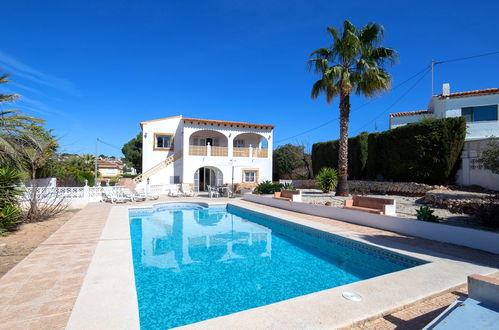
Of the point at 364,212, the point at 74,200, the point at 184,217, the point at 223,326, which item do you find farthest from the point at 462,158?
the point at 74,200

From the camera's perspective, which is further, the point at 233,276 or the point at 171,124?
the point at 171,124

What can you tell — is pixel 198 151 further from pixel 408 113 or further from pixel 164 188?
pixel 408 113

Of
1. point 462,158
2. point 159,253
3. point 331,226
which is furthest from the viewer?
point 462,158

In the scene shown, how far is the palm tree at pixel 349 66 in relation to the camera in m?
13.4

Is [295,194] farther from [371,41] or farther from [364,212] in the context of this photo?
[371,41]

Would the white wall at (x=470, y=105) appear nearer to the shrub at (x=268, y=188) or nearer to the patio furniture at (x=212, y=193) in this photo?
the shrub at (x=268, y=188)

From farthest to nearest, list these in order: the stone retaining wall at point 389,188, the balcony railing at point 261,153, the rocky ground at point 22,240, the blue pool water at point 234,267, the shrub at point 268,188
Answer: the balcony railing at point 261,153, the shrub at point 268,188, the stone retaining wall at point 389,188, the rocky ground at point 22,240, the blue pool water at point 234,267

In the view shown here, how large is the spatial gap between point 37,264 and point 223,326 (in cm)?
429

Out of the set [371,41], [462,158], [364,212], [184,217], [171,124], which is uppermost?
[371,41]

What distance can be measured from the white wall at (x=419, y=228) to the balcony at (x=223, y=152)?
13.7 meters

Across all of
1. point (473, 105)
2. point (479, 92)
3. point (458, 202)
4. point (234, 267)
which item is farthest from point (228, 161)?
point (479, 92)

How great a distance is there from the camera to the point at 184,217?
13242 mm

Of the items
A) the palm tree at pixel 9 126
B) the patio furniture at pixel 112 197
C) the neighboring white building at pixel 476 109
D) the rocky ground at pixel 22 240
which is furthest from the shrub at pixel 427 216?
the patio furniture at pixel 112 197

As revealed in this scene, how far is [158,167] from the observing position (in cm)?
2325
